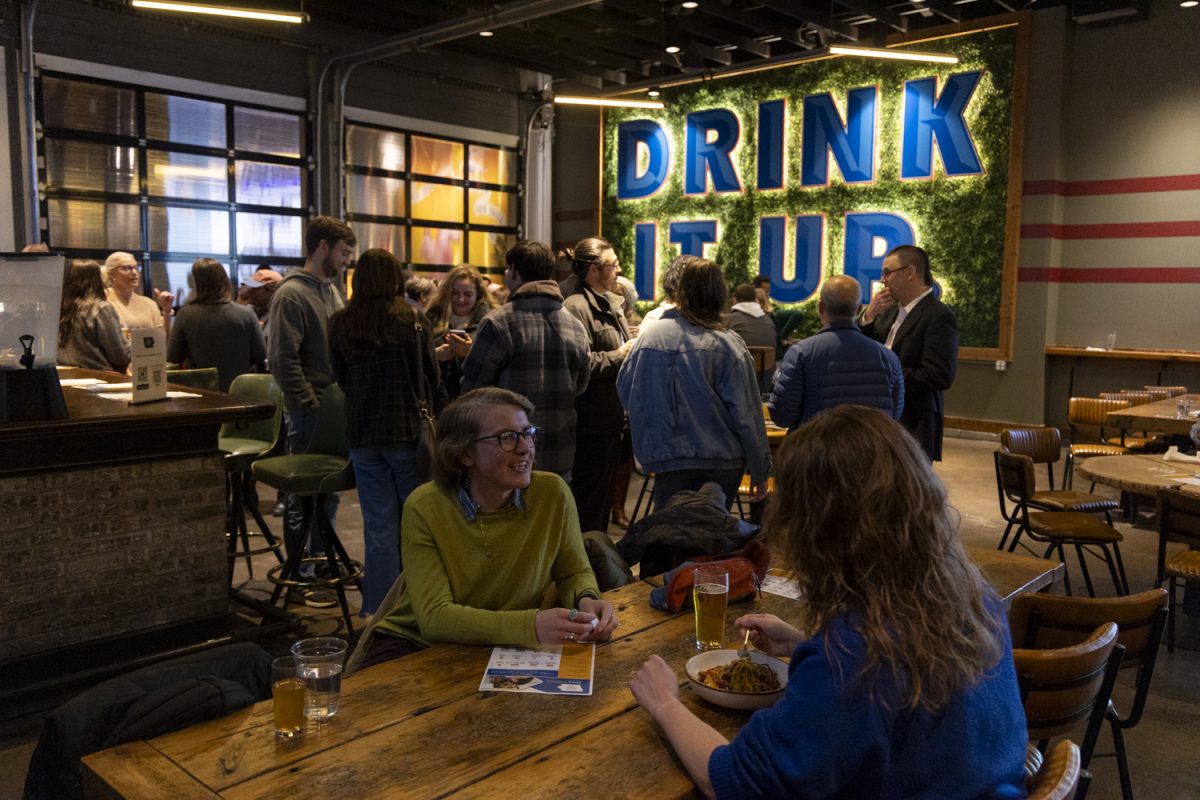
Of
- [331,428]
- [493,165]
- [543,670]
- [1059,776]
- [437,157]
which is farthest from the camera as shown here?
[493,165]

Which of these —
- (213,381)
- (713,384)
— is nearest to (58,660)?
(213,381)

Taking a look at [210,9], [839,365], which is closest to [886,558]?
[839,365]

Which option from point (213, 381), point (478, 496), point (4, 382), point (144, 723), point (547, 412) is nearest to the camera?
point (144, 723)

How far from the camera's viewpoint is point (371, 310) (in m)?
3.78

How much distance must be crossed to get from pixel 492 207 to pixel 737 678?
36.2 feet

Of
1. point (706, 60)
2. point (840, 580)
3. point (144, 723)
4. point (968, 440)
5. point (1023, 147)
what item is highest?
point (706, 60)

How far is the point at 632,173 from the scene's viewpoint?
40.8ft

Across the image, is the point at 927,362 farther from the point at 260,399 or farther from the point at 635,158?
the point at 635,158

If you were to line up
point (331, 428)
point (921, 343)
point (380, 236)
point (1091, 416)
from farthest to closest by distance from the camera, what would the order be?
point (380, 236)
point (1091, 416)
point (921, 343)
point (331, 428)

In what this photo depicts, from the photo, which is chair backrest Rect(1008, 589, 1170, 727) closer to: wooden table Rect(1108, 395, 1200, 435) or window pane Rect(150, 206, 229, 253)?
wooden table Rect(1108, 395, 1200, 435)

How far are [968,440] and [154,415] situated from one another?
8.32 m

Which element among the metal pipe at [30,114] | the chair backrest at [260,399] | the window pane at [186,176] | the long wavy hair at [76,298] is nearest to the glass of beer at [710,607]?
the chair backrest at [260,399]

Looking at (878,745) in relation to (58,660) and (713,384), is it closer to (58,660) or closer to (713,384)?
(713,384)

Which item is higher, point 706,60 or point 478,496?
point 706,60
